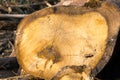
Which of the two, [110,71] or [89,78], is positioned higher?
[89,78]

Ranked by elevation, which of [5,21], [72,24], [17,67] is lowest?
[17,67]

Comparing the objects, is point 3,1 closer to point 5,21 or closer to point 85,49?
point 5,21

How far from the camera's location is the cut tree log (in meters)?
3.02

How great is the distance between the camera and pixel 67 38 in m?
3.16

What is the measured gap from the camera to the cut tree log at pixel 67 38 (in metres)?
3.02

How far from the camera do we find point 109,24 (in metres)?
3.03

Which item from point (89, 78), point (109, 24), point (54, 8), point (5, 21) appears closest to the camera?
point (89, 78)

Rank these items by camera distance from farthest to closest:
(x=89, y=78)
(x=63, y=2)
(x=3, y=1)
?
1. (x=3, y=1)
2. (x=63, y=2)
3. (x=89, y=78)

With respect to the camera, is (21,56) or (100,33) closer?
(100,33)

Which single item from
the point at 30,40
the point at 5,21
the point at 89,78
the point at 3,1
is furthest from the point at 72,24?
the point at 3,1

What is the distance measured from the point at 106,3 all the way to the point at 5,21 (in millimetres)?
2445

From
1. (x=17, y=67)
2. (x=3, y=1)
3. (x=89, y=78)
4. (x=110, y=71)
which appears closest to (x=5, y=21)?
(x=3, y=1)

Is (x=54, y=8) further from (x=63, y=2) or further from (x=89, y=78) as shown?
(x=89, y=78)

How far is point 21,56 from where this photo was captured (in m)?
3.29
